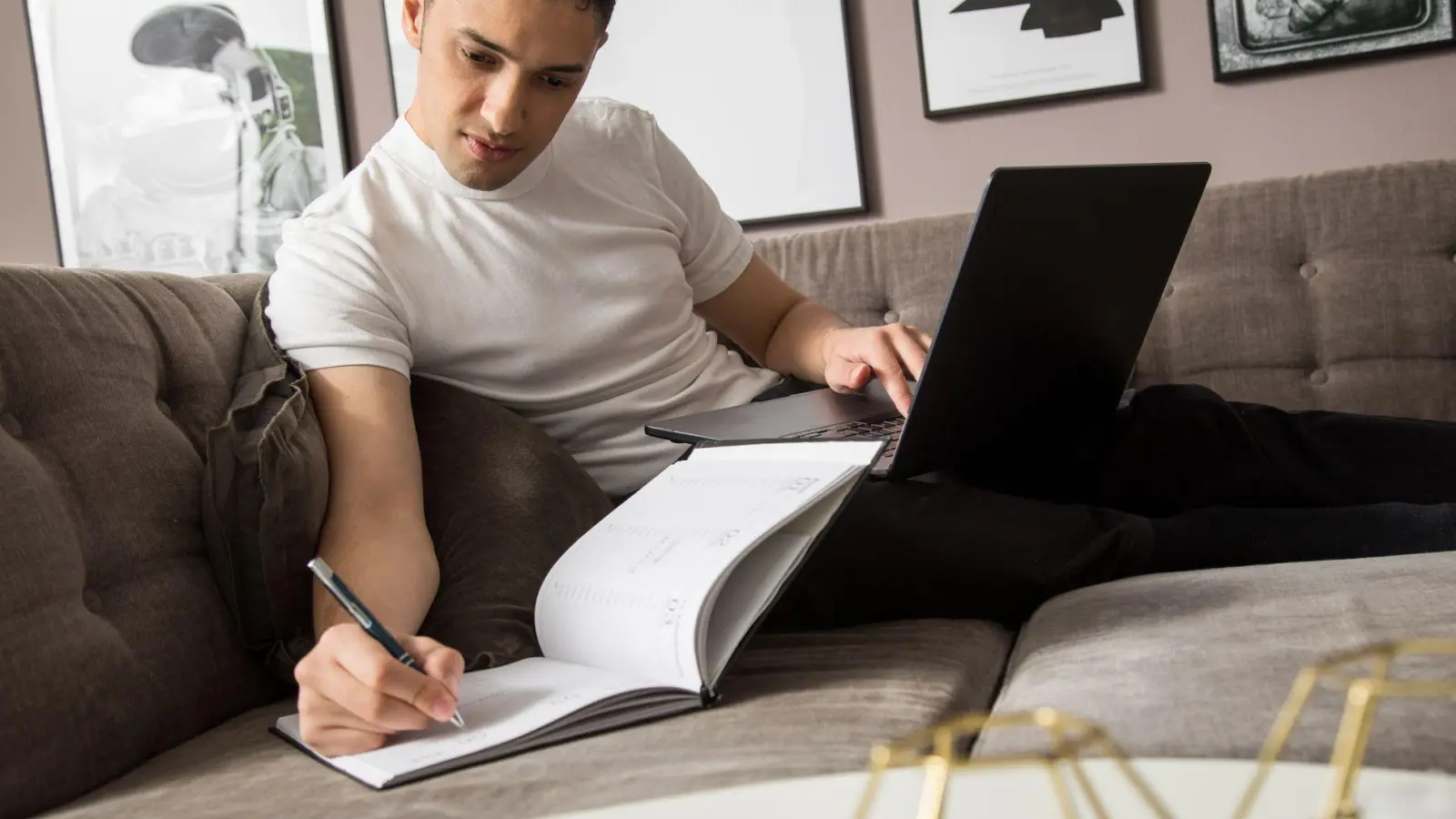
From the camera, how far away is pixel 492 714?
0.94 m

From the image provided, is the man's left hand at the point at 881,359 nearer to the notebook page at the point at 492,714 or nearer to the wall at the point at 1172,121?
the notebook page at the point at 492,714

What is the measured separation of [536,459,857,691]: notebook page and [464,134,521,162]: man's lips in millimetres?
495

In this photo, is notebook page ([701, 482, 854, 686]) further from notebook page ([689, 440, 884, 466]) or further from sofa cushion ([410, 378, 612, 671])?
sofa cushion ([410, 378, 612, 671])

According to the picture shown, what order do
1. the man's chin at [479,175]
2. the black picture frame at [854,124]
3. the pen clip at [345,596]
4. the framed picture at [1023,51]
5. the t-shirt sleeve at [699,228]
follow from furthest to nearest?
the black picture frame at [854,124]
the framed picture at [1023,51]
the t-shirt sleeve at [699,228]
the man's chin at [479,175]
the pen clip at [345,596]

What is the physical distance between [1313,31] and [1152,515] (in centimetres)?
126

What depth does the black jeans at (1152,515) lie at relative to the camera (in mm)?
1229

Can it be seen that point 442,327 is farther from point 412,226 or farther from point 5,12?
point 5,12

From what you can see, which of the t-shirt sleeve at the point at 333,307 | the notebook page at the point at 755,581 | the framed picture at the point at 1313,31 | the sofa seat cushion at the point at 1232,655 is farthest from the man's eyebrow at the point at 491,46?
the framed picture at the point at 1313,31

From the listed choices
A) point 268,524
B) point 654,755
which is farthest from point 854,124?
point 654,755

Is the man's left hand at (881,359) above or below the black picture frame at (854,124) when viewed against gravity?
below

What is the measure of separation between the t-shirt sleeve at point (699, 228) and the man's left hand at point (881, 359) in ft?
0.95

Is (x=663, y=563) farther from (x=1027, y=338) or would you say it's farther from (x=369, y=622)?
(x=1027, y=338)

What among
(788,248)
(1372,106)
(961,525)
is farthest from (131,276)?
(1372,106)

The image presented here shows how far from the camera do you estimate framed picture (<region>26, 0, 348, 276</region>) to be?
2.78 metres
